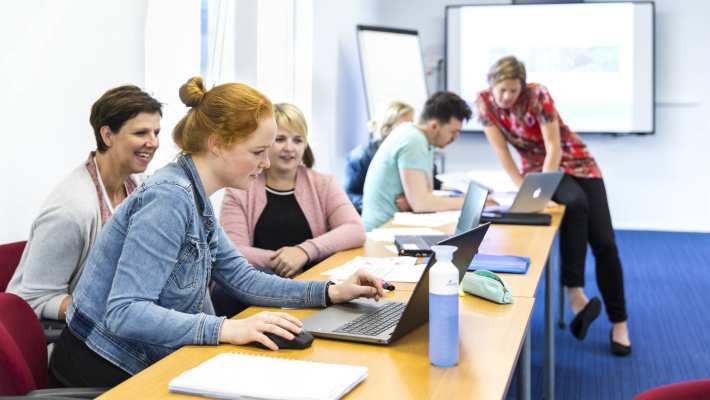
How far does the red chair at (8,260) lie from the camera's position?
226cm

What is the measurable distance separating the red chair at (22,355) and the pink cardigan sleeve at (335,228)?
1048mm

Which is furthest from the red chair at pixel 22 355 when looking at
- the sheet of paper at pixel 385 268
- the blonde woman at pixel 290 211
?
the blonde woman at pixel 290 211

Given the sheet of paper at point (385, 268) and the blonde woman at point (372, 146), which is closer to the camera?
the sheet of paper at point (385, 268)

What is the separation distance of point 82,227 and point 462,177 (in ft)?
8.95

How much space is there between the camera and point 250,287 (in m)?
1.99

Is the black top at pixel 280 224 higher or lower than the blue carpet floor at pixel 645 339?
higher

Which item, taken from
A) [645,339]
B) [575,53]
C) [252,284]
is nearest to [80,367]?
[252,284]

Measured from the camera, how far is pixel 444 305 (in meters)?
1.43

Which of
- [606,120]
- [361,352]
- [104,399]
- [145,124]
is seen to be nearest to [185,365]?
[104,399]

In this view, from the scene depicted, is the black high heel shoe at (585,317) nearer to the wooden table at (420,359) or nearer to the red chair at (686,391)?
the wooden table at (420,359)

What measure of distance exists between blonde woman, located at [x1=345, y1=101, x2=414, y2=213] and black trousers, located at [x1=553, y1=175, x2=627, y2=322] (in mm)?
1252

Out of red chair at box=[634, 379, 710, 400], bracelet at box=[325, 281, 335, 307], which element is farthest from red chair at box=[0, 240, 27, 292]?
red chair at box=[634, 379, 710, 400]

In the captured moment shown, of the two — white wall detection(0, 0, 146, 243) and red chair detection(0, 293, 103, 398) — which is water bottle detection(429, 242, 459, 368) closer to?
red chair detection(0, 293, 103, 398)

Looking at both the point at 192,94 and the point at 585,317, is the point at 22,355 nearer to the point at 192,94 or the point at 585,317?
the point at 192,94
